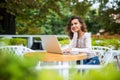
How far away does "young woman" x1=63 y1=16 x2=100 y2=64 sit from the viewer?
14.0 ft

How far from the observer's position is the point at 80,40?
457cm

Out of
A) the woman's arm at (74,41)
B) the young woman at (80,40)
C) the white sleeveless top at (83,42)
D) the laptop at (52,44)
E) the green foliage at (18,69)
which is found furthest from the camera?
the woman's arm at (74,41)

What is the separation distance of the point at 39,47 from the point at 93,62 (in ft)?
22.2

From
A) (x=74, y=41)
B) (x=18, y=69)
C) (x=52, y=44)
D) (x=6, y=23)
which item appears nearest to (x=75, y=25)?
(x=74, y=41)

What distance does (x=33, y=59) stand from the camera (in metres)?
0.85

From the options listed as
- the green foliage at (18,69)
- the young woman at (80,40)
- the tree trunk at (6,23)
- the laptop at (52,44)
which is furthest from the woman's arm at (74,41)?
the tree trunk at (6,23)

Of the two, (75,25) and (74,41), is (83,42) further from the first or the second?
(75,25)

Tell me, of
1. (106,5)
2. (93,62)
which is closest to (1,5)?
(106,5)

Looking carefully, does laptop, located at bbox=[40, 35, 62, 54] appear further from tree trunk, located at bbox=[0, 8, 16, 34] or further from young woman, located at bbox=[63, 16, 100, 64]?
tree trunk, located at bbox=[0, 8, 16, 34]

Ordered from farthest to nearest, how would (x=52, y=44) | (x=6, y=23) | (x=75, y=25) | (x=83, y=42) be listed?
(x=6, y=23), (x=75, y=25), (x=83, y=42), (x=52, y=44)

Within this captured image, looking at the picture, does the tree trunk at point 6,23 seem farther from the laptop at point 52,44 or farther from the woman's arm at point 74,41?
the laptop at point 52,44

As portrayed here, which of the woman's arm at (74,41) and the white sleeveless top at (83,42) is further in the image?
the woman's arm at (74,41)

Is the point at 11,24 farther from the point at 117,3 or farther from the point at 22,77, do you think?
the point at 22,77

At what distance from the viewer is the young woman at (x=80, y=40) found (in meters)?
4.26
